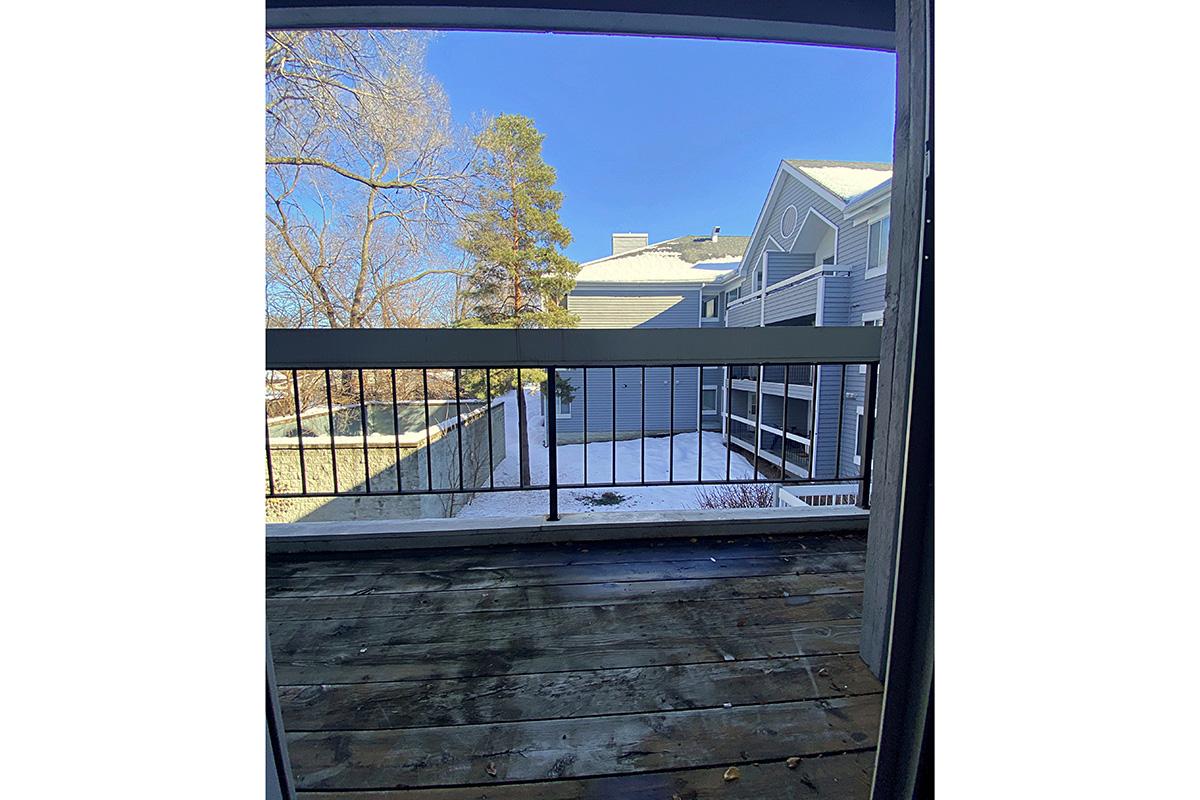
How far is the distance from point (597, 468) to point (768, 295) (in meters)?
5.24

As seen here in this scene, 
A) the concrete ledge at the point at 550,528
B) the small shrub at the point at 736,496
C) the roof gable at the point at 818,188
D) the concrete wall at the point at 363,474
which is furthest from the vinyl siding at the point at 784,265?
the concrete ledge at the point at 550,528

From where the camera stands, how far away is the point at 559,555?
2025mm

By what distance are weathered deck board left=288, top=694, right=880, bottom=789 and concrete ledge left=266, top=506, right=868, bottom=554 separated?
102cm

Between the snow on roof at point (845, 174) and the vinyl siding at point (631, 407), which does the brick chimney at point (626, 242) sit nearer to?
the vinyl siding at point (631, 407)

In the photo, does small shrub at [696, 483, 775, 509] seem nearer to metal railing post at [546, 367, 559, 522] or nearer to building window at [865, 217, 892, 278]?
metal railing post at [546, 367, 559, 522]

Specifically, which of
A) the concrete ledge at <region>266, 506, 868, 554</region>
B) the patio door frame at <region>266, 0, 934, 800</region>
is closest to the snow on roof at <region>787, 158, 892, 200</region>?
the patio door frame at <region>266, 0, 934, 800</region>

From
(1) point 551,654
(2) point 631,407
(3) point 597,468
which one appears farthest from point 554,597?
(2) point 631,407

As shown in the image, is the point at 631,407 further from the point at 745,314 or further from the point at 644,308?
the point at 745,314

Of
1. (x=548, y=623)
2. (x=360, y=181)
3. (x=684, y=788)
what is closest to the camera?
(x=684, y=788)

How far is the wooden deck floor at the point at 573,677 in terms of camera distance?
3.24 ft

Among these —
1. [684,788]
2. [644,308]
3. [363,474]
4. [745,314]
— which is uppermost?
[644,308]

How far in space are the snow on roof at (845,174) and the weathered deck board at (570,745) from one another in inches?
322
